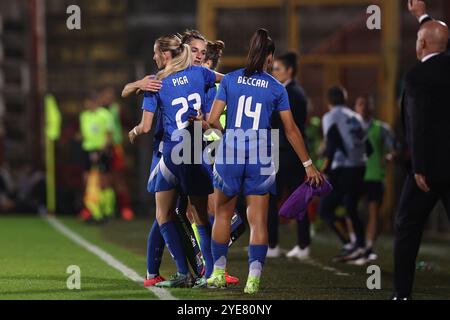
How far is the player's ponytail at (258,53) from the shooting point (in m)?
9.41

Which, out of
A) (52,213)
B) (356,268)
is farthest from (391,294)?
(52,213)

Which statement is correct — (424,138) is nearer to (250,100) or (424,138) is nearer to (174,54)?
(250,100)

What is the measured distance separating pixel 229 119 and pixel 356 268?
3609 millimetres

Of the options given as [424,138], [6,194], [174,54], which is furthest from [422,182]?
[6,194]

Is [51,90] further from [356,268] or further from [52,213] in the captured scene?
[356,268]

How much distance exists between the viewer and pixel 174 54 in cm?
975

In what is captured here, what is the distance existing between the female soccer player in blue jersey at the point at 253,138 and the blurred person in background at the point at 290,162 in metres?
3.64

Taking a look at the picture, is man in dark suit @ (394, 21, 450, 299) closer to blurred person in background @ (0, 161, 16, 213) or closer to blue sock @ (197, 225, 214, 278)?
blue sock @ (197, 225, 214, 278)

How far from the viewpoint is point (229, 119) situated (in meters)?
9.45

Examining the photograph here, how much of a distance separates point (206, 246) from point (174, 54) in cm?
154

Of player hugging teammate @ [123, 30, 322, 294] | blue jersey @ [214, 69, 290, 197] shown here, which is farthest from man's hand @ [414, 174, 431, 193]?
blue jersey @ [214, 69, 290, 197]

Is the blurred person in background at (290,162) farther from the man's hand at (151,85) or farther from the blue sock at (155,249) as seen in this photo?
the man's hand at (151,85)

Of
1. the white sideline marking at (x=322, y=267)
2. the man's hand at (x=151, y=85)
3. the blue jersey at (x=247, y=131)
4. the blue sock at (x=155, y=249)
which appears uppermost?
the man's hand at (x=151, y=85)

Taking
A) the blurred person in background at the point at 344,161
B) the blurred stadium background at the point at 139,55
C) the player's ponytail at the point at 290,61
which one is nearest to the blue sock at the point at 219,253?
the blurred person in background at the point at 344,161
